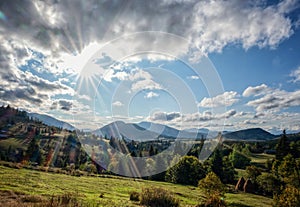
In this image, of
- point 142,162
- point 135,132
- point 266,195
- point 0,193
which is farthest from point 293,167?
point 135,132

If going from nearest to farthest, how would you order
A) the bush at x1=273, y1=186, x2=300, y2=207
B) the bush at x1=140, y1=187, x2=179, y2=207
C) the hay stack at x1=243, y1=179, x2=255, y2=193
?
the bush at x1=273, y1=186, x2=300, y2=207
the bush at x1=140, y1=187, x2=179, y2=207
the hay stack at x1=243, y1=179, x2=255, y2=193

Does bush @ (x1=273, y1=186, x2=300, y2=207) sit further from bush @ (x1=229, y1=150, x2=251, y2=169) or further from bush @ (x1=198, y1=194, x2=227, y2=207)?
bush @ (x1=229, y1=150, x2=251, y2=169)

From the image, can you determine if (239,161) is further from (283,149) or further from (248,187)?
(248,187)

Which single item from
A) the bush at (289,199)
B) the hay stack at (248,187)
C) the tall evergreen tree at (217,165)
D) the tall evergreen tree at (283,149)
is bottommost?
the hay stack at (248,187)

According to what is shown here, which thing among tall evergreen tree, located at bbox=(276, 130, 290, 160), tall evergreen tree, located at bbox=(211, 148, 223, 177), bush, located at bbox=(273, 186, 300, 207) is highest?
tall evergreen tree, located at bbox=(276, 130, 290, 160)

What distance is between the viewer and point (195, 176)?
51.2 metres

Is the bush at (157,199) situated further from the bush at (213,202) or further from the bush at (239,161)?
the bush at (239,161)

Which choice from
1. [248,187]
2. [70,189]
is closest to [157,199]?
[70,189]

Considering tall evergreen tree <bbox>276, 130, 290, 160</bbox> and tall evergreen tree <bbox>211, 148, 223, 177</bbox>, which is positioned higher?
tall evergreen tree <bbox>276, 130, 290, 160</bbox>

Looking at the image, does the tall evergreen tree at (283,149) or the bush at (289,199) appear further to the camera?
the tall evergreen tree at (283,149)

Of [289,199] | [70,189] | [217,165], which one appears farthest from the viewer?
[217,165]

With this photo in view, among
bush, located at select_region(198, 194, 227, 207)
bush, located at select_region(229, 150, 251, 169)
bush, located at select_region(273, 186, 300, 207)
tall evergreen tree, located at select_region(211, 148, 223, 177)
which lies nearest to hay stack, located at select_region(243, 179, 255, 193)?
tall evergreen tree, located at select_region(211, 148, 223, 177)

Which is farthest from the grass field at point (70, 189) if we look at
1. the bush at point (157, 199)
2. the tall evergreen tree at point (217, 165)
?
the tall evergreen tree at point (217, 165)

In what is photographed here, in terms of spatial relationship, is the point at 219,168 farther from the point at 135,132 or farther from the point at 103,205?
the point at 135,132
